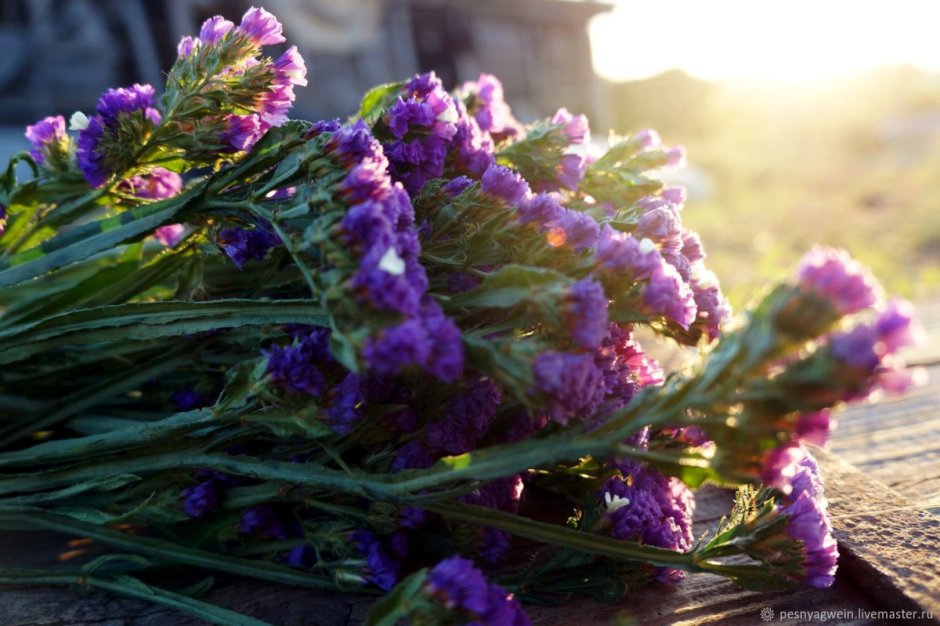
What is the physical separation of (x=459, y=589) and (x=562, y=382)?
0.20 m

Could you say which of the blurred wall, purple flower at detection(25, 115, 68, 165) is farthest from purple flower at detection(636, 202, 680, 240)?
the blurred wall

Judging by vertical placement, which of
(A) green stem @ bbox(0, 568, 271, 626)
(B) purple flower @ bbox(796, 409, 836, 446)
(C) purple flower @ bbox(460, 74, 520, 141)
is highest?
(C) purple flower @ bbox(460, 74, 520, 141)

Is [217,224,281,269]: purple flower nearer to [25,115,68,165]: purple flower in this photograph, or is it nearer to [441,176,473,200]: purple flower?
[441,176,473,200]: purple flower

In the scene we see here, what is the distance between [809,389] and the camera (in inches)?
23.5

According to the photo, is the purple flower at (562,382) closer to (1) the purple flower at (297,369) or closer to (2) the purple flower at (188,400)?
(1) the purple flower at (297,369)

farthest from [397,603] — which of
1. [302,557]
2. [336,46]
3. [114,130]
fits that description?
[336,46]

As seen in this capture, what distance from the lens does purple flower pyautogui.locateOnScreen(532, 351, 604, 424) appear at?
2.15 ft

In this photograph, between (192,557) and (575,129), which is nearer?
(192,557)

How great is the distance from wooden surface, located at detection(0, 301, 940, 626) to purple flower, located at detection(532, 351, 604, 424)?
0.26 meters

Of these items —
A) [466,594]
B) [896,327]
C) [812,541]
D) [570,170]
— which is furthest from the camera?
[570,170]

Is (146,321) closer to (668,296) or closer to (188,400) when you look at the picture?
(188,400)

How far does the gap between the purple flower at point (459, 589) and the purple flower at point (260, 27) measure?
62cm

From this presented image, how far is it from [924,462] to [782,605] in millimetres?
542

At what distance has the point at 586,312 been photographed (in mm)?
695
